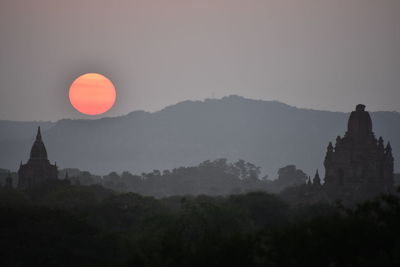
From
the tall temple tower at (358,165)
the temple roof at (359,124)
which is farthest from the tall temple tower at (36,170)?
the temple roof at (359,124)

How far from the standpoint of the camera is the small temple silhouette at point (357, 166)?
97.0 m

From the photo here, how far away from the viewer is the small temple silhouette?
97.0 metres

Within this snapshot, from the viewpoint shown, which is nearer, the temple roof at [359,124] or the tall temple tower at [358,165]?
the tall temple tower at [358,165]

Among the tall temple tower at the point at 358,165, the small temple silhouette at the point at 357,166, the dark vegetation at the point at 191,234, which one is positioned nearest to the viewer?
the dark vegetation at the point at 191,234

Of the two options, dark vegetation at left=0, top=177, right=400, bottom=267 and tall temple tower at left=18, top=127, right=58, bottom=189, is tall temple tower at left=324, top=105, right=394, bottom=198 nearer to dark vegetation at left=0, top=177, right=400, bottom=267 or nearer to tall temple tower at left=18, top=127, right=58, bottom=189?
dark vegetation at left=0, top=177, right=400, bottom=267

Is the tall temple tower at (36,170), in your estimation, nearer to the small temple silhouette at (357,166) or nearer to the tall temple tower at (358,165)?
the small temple silhouette at (357,166)

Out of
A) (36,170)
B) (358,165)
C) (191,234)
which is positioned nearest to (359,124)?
(358,165)

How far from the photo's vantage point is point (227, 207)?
73938 mm

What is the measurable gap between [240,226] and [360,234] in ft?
103

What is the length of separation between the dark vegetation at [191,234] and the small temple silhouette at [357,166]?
329 inches

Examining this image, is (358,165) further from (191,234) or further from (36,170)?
(191,234)

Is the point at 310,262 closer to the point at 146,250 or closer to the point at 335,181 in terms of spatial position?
the point at 146,250

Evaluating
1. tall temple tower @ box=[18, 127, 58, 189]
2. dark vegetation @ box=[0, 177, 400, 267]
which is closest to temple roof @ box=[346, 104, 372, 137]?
dark vegetation @ box=[0, 177, 400, 267]

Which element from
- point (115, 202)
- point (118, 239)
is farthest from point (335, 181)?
point (118, 239)
